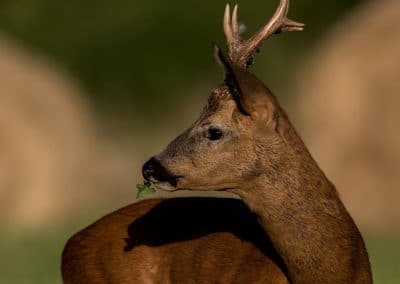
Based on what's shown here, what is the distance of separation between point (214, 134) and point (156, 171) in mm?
447

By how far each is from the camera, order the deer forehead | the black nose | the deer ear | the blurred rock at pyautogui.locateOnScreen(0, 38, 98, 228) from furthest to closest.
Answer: the blurred rock at pyautogui.locateOnScreen(0, 38, 98, 228), the deer forehead, the black nose, the deer ear

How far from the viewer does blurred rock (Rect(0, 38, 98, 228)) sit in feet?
73.8

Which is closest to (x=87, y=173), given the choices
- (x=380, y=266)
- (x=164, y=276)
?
(x=380, y=266)

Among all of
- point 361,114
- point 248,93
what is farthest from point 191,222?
point 361,114

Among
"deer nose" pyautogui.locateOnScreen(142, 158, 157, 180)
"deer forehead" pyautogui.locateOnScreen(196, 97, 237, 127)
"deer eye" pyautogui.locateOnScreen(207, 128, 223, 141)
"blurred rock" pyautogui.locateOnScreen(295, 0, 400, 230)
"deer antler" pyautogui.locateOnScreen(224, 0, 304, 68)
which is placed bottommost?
"blurred rock" pyautogui.locateOnScreen(295, 0, 400, 230)

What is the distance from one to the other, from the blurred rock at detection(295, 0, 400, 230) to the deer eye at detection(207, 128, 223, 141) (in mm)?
12024

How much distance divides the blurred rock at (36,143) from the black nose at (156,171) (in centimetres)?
1243

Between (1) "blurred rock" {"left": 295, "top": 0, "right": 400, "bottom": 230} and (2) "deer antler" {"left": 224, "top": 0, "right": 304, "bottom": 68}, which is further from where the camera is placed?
(1) "blurred rock" {"left": 295, "top": 0, "right": 400, "bottom": 230}

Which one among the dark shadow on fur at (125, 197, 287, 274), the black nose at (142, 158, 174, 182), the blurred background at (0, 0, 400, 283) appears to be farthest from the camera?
the blurred background at (0, 0, 400, 283)

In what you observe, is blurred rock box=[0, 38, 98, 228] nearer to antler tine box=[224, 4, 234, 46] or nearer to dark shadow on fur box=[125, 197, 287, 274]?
dark shadow on fur box=[125, 197, 287, 274]

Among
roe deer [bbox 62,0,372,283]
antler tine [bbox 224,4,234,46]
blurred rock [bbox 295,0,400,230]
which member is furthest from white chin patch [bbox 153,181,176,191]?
blurred rock [bbox 295,0,400,230]

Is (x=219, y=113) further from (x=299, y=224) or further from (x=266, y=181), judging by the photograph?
(x=299, y=224)

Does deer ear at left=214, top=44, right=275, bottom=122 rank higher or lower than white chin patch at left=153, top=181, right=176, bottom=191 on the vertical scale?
higher

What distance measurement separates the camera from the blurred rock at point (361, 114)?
22047 mm
